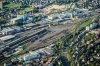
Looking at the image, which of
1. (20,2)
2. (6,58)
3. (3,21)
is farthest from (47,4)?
(6,58)

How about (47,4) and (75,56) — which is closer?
(75,56)

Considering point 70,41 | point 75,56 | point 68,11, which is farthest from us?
point 68,11

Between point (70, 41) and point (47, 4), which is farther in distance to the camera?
point (47, 4)

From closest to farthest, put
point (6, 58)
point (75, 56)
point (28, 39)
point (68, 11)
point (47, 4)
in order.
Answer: point (75, 56) → point (6, 58) → point (28, 39) → point (68, 11) → point (47, 4)

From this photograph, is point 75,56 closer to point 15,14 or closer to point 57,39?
point 57,39

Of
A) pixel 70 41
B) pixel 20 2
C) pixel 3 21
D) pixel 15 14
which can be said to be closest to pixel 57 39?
pixel 70 41

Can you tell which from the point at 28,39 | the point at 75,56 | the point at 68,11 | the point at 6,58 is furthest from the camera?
the point at 68,11

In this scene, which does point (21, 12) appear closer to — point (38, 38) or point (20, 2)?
point (20, 2)

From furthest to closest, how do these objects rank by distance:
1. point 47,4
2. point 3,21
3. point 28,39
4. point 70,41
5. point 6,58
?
point 47,4, point 3,21, point 28,39, point 70,41, point 6,58

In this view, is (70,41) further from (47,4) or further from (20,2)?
(20,2)
